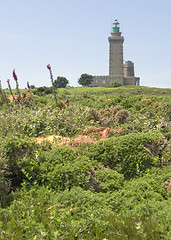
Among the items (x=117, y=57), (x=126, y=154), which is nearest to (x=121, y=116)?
(x=126, y=154)

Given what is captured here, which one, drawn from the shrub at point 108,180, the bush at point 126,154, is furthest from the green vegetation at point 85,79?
the shrub at point 108,180

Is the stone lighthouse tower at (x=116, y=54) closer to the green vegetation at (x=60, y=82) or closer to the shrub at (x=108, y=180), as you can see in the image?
the green vegetation at (x=60, y=82)

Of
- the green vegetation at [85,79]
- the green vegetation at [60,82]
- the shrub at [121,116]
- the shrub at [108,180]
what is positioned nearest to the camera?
the shrub at [108,180]

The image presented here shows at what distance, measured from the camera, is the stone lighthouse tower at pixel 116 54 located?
3276 inches

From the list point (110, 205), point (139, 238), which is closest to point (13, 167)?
point (110, 205)

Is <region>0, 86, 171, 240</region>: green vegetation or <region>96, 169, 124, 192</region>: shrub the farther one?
<region>96, 169, 124, 192</region>: shrub

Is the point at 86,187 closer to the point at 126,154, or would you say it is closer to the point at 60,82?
the point at 126,154

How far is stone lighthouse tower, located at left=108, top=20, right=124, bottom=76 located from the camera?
83.2m

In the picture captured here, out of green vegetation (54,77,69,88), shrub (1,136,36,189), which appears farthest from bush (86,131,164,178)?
green vegetation (54,77,69,88)

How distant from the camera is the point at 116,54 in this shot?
83875 mm

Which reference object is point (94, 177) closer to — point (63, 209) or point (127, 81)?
point (63, 209)

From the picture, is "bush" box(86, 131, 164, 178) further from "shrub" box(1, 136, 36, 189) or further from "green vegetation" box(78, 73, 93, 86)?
"green vegetation" box(78, 73, 93, 86)

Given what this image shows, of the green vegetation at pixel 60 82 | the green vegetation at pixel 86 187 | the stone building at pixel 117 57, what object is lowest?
the green vegetation at pixel 86 187

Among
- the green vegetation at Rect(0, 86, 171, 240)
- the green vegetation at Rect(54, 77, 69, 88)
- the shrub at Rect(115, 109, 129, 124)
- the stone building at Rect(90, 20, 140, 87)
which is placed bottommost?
the green vegetation at Rect(0, 86, 171, 240)
